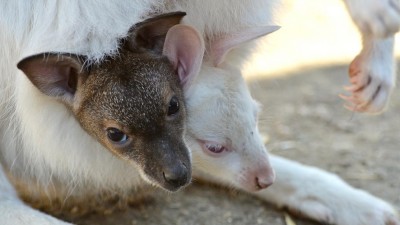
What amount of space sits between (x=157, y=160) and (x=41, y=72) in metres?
0.26

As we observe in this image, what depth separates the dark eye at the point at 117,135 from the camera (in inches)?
57.1

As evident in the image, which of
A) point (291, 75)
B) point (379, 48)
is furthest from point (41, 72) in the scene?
point (291, 75)

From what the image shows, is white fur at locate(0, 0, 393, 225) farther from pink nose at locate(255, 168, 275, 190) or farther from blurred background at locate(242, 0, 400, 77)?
blurred background at locate(242, 0, 400, 77)

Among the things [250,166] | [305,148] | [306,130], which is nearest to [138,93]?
[250,166]

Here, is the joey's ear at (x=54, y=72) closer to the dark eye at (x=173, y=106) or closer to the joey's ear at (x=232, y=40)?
the dark eye at (x=173, y=106)

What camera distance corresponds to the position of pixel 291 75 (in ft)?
9.87

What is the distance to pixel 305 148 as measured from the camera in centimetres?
236

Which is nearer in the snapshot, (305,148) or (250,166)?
(250,166)

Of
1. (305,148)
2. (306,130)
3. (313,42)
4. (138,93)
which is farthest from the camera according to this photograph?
(313,42)

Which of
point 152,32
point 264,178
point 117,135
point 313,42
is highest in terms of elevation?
point 152,32

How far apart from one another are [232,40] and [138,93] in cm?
26

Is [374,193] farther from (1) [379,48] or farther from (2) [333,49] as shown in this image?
(2) [333,49]

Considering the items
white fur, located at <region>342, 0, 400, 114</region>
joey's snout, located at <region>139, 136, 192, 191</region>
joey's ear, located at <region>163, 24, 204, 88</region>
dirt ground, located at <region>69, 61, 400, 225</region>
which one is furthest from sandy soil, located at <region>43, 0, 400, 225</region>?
joey's snout, located at <region>139, 136, 192, 191</region>

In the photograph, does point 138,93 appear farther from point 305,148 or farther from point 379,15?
point 305,148
